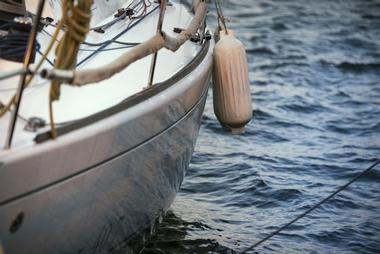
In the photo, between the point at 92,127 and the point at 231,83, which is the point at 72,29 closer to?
the point at 92,127

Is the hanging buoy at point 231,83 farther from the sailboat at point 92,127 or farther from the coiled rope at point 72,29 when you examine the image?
the coiled rope at point 72,29

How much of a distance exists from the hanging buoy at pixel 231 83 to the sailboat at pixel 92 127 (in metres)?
0.15

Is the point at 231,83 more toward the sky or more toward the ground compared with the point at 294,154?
more toward the sky

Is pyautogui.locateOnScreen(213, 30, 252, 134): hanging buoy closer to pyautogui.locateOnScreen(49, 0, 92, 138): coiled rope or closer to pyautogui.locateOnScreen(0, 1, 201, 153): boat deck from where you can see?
pyautogui.locateOnScreen(0, 1, 201, 153): boat deck

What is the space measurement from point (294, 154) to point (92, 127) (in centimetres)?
435

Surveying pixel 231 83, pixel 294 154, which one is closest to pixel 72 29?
pixel 231 83

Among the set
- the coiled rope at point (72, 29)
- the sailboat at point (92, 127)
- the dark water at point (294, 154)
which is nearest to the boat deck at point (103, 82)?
the sailboat at point (92, 127)

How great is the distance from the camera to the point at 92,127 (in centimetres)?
406

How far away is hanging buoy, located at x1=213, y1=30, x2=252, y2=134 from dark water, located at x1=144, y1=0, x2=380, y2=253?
86cm

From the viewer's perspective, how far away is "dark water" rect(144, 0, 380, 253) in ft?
21.0

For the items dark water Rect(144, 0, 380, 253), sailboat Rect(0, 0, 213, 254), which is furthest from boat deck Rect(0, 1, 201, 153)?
dark water Rect(144, 0, 380, 253)

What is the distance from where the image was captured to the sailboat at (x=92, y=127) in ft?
12.3

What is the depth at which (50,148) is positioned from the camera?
379 cm

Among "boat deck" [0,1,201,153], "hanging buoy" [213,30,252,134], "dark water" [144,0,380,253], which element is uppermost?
"boat deck" [0,1,201,153]
